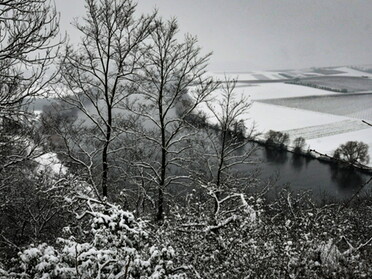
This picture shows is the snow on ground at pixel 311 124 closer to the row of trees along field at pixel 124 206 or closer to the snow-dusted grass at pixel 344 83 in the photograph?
the row of trees along field at pixel 124 206

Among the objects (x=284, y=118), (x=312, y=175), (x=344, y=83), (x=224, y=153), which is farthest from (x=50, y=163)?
(x=344, y=83)

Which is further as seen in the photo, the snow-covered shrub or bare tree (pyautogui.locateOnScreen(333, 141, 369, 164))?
bare tree (pyautogui.locateOnScreen(333, 141, 369, 164))

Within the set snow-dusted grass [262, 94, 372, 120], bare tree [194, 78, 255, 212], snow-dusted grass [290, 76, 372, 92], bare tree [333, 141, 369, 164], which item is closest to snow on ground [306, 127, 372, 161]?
bare tree [333, 141, 369, 164]

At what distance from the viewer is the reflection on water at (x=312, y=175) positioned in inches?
1515

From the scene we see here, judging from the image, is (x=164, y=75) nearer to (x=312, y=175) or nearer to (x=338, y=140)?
(x=312, y=175)

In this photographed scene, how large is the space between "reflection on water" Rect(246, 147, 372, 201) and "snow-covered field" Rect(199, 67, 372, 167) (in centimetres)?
354

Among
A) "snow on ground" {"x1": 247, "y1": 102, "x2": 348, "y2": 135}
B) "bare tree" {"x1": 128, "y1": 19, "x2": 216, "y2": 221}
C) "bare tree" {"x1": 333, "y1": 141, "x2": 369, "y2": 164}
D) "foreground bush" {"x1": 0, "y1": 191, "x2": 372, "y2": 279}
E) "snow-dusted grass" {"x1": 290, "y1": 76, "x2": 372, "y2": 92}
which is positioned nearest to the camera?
"foreground bush" {"x1": 0, "y1": 191, "x2": 372, "y2": 279}

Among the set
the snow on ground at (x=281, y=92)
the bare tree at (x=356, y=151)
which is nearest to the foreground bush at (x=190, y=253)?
the bare tree at (x=356, y=151)

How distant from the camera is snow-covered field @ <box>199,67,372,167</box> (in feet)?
195

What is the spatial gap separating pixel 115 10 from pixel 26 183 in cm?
919

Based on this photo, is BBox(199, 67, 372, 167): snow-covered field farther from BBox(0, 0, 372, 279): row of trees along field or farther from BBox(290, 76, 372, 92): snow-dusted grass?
BBox(0, 0, 372, 279): row of trees along field

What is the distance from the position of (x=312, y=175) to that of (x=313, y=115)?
134 feet

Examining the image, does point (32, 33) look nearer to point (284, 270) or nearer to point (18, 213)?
point (284, 270)

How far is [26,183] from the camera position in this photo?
48.8ft
